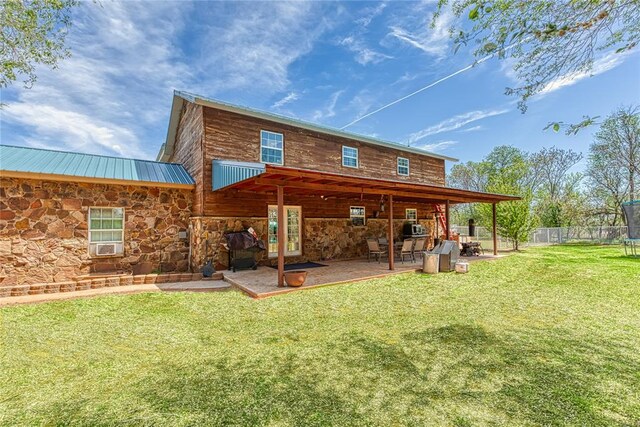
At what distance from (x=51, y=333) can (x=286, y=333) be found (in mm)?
3564

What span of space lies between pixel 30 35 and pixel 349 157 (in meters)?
10.2

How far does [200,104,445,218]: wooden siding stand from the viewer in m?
9.15

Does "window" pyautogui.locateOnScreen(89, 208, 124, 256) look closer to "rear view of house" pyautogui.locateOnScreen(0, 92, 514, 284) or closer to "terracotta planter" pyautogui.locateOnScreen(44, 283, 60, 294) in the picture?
"rear view of house" pyautogui.locateOnScreen(0, 92, 514, 284)

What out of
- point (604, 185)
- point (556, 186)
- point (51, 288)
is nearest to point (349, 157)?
point (51, 288)

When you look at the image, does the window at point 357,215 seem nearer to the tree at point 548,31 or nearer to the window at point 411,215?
the window at point 411,215

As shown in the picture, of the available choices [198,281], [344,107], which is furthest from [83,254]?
[344,107]

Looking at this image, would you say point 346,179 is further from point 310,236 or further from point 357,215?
point 357,215

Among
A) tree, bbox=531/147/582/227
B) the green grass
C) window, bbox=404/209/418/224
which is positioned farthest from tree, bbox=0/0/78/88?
tree, bbox=531/147/582/227

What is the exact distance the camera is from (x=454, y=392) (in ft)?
8.87

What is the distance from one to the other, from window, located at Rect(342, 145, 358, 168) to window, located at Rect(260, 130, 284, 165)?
3124mm

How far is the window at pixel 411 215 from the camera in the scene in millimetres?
14623

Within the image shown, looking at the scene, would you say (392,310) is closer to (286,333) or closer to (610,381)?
(286,333)

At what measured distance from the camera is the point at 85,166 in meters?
8.18

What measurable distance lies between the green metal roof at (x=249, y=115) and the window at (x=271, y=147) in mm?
538
